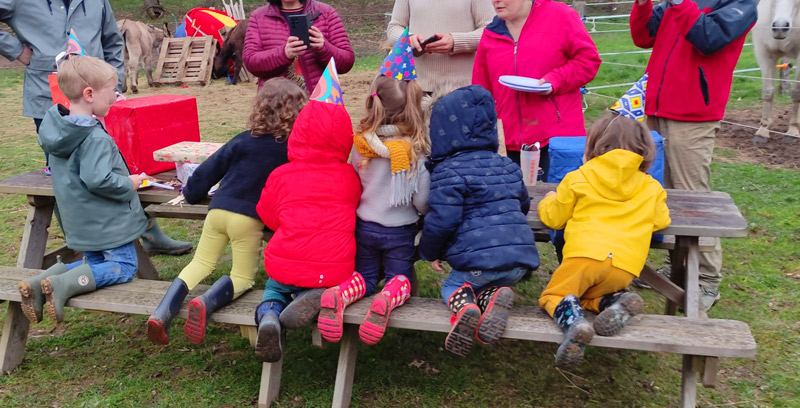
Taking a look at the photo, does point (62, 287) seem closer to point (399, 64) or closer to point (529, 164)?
point (399, 64)

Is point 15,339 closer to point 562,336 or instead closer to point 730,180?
point 562,336

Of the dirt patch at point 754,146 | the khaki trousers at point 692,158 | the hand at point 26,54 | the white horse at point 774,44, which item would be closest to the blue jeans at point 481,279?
the khaki trousers at point 692,158

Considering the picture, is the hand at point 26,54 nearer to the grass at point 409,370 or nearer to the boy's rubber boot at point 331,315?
the grass at point 409,370

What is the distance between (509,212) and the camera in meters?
2.95

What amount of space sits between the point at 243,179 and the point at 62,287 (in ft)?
3.26

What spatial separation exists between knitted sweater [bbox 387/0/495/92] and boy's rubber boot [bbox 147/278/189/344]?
206cm

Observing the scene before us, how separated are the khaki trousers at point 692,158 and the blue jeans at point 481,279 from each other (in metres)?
1.61

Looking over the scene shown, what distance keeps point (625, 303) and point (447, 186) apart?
875mm

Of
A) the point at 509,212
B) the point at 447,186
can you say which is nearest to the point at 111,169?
the point at 447,186

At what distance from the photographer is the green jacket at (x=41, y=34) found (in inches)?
179

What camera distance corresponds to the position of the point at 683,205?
3387mm

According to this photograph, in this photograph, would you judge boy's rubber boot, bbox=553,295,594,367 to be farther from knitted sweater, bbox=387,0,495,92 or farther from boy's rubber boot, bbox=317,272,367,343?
knitted sweater, bbox=387,0,495,92

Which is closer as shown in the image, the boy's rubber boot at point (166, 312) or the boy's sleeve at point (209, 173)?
the boy's rubber boot at point (166, 312)

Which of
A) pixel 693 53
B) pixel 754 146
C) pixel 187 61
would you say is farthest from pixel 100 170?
pixel 187 61
